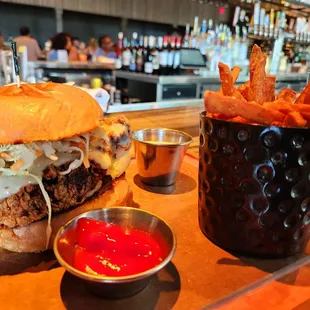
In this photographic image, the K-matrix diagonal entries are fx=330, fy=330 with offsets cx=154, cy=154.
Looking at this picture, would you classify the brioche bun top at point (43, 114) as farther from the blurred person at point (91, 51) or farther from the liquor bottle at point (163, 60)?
the blurred person at point (91, 51)

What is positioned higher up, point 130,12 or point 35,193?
point 130,12

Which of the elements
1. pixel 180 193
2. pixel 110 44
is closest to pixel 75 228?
pixel 180 193

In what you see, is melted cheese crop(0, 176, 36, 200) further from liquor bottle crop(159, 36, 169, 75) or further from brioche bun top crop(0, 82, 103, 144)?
liquor bottle crop(159, 36, 169, 75)

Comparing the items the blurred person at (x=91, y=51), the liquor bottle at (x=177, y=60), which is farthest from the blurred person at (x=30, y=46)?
the liquor bottle at (x=177, y=60)

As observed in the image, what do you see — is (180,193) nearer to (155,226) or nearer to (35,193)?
A: (155,226)

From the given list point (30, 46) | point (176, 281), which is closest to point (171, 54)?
point (30, 46)

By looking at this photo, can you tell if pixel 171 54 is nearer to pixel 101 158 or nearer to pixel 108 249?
pixel 101 158

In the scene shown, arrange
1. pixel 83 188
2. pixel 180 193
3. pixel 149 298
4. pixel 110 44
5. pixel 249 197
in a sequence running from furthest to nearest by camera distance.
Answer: pixel 110 44 → pixel 180 193 → pixel 83 188 → pixel 249 197 → pixel 149 298
